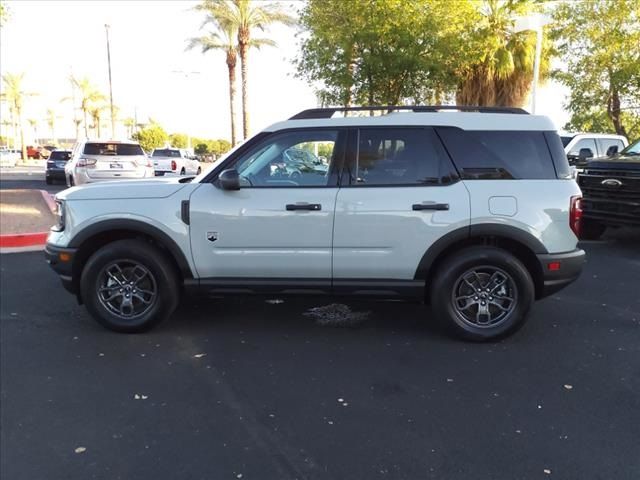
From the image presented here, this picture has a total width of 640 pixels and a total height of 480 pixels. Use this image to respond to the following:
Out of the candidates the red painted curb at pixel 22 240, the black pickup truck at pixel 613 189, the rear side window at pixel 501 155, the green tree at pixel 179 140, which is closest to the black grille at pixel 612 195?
the black pickup truck at pixel 613 189

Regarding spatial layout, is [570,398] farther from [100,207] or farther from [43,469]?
[100,207]

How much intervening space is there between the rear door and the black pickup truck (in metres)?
4.54

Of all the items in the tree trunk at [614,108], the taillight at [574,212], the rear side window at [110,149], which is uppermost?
the tree trunk at [614,108]

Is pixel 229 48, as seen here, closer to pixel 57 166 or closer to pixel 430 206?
pixel 57 166

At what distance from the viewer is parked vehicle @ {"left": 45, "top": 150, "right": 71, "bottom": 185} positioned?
23.1m

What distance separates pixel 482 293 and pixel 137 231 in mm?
2914

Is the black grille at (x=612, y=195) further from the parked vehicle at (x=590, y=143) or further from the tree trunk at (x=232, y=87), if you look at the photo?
the tree trunk at (x=232, y=87)

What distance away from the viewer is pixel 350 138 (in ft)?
14.5

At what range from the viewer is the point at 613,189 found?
8.23m

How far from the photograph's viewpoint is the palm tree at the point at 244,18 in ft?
74.6

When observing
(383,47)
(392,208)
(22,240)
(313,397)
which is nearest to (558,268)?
(392,208)

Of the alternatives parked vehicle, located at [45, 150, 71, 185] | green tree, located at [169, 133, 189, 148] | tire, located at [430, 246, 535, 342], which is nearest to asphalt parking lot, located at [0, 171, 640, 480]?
tire, located at [430, 246, 535, 342]

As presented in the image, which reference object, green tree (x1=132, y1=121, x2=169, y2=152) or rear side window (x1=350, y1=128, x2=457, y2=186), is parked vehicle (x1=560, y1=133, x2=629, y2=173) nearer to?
rear side window (x1=350, y1=128, x2=457, y2=186)

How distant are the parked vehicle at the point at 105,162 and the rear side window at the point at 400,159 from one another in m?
10.7
